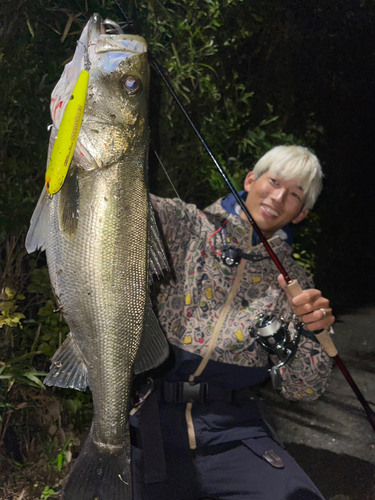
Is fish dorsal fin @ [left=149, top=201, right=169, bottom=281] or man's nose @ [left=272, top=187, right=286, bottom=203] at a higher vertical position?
fish dorsal fin @ [left=149, top=201, right=169, bottom=281]

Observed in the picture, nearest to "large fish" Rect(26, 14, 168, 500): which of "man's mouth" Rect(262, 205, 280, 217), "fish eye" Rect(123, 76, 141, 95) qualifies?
"fish eye" Rect(123, 76, 141, 95)

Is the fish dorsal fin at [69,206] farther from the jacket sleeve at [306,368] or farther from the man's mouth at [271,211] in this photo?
the jacket sleeve at [306,368]

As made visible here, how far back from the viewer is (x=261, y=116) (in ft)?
14.7

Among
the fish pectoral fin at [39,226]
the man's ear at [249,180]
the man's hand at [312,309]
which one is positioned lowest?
the man's hand at [312,309]

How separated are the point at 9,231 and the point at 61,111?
1.31 m

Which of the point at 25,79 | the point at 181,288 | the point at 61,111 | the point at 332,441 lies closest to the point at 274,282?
the point at 181,288

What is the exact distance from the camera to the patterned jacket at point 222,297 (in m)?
1.91

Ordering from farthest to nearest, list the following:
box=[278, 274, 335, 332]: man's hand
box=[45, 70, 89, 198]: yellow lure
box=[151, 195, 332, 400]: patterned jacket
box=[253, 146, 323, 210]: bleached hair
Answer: box=[253, 146, 323, 210]: bleached hair, box=[151, 195, 332, 400]: patterned jacket, box=[278, 274, 335, 332]: man's hand, box=[45, 70, 89, 198]: yellow lure

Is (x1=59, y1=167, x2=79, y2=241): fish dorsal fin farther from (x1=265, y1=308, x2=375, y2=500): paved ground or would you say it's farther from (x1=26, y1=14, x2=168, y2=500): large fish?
(x1=265, y1=308, x2=375, y2=500): paved ground

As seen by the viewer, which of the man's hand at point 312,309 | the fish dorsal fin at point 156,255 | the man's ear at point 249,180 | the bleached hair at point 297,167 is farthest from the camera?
the man's ear at point 249,180

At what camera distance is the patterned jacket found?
6.28 ft

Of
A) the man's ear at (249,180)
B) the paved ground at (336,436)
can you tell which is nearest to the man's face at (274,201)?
the man's ear at (249,180)

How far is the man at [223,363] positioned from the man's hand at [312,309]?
213 mm

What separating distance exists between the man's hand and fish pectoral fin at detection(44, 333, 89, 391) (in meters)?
0.85
